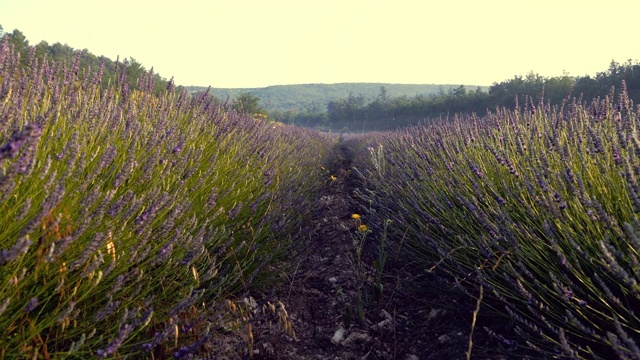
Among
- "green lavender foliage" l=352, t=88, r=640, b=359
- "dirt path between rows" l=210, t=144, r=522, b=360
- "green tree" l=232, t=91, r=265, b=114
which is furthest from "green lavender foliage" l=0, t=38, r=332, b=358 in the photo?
"green tree" l=232, t=91, r=265, b=114

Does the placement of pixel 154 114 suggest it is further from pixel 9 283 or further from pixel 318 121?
pixel 318 121

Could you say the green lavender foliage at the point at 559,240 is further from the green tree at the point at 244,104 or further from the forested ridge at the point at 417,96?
the green tree at the point at 244,104

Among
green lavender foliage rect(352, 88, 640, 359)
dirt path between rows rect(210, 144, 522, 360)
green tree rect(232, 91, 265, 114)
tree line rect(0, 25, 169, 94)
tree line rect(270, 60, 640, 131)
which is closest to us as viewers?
green lavender foliage rect(352, 88, 640, 359)

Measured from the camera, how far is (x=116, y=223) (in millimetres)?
1706

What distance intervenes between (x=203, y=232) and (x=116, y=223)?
327mm

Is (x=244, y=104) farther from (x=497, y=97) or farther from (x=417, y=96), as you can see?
(x=417, y=96)

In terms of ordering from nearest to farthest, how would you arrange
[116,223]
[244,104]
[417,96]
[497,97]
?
1. [116,223]
2. [244,104]
3. [497,97]
4. [417,96]

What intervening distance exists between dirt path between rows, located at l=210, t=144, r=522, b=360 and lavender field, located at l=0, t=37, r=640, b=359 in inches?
4.5

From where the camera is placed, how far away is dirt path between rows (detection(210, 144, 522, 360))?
2.10m

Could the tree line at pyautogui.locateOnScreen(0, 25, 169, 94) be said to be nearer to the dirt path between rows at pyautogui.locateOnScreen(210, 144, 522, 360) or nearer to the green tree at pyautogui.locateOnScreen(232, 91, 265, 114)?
the green tree at pyautogui.locateOnScreen(232, 91, 265, 114)

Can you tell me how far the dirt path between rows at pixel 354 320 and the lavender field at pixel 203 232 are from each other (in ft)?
0.38

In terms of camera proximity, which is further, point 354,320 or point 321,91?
point 321,91

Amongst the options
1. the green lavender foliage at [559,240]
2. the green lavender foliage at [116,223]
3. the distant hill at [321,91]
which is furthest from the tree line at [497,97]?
the distant hill at [321,91]

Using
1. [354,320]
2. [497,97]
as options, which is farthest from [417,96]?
[354,320]
